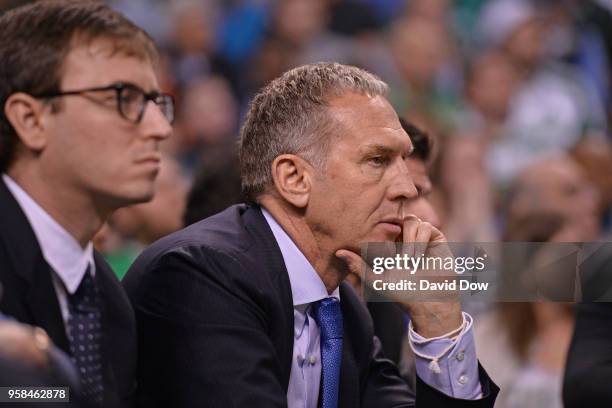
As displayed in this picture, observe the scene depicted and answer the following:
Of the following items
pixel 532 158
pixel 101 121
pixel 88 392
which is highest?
pixel 532 158

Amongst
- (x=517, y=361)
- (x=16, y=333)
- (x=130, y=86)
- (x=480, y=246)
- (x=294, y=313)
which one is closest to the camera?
(x=16, y=333)

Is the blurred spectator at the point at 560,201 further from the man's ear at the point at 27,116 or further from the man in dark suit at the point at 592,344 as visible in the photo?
the man's ear at the point at 27,116

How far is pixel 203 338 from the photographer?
7.19 feet

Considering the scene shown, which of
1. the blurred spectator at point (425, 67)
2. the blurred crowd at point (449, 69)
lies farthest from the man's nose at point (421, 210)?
the blurred spectator at point (425, 67)

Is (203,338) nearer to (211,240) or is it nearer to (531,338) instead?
(211,240)

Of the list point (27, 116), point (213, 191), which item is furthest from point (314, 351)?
point (213, 191)

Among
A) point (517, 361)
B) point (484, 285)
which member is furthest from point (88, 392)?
point (517, 361)

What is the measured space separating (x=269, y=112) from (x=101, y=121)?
1.57 ft

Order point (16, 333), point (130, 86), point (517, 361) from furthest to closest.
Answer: point (517, 361) < point (130, 86) < point (16, 333)

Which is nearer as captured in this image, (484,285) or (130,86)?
(130,86)

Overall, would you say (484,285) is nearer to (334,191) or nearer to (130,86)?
(334,191)

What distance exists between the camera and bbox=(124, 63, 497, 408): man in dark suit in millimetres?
2207

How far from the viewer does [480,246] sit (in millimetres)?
2539

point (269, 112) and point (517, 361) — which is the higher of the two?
point (269, 112)
